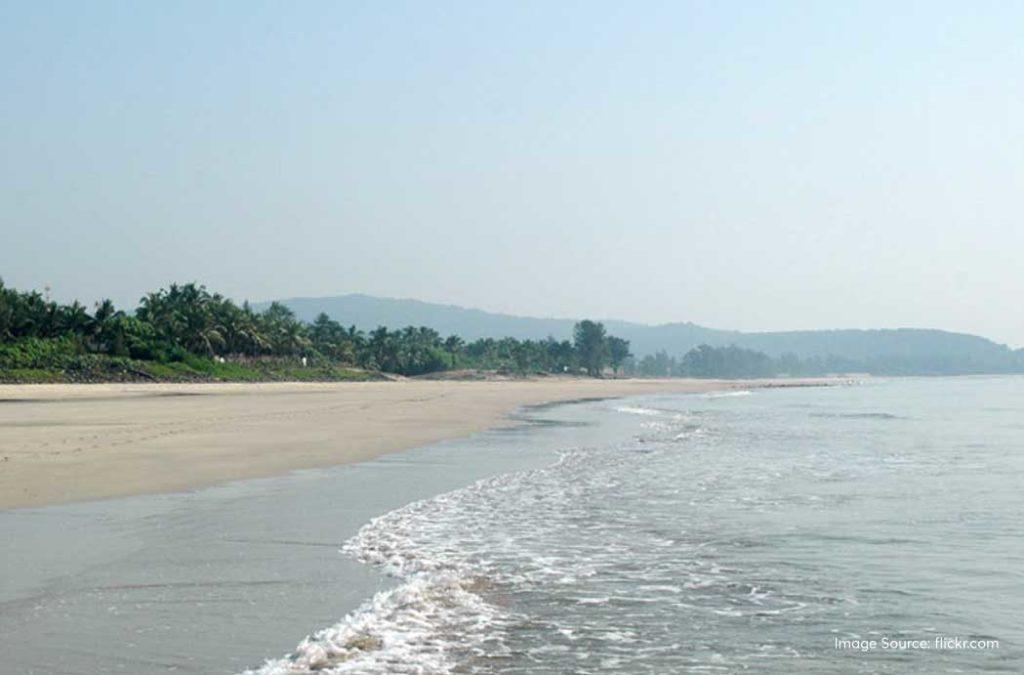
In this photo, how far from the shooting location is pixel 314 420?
32312 millimetres

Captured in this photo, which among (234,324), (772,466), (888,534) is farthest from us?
(234,324)

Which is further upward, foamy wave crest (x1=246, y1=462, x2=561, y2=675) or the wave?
Answer: the wave

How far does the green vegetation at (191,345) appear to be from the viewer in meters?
61.4

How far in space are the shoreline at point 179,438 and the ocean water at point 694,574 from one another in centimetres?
475

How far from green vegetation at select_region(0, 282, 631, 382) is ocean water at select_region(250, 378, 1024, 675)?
47.5 m

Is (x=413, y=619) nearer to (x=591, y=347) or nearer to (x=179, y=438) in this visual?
(x=179, y=438)

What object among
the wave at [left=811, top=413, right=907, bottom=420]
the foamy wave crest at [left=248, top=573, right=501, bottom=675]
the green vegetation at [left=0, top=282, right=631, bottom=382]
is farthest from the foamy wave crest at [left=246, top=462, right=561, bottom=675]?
the green vegetation at [left=0, top=282, right=631, bottom=382]

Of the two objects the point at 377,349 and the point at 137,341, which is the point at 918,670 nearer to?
the point at 137,341

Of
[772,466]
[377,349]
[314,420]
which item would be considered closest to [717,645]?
[772,466]

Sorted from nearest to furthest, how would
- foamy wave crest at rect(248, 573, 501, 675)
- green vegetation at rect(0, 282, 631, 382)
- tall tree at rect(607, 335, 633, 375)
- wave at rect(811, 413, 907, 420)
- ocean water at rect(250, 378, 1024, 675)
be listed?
foamy wave crest at rect(248, 573, 501, 675)
ocean water at rect(250, 378, 1024, 675)
wave at rect(811, 413, 907, 420)
green vegetation at rect(0, 282, 631, 382)
tall tree at rect(607, 335, 633, 375)

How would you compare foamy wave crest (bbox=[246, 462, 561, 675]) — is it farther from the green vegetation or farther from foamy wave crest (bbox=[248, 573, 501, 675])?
the green vegetation

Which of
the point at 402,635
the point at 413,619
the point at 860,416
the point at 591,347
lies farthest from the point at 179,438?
the point at 591,347

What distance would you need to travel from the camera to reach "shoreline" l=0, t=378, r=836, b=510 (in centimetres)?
1582

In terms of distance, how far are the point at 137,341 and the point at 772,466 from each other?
57777 millimetres
